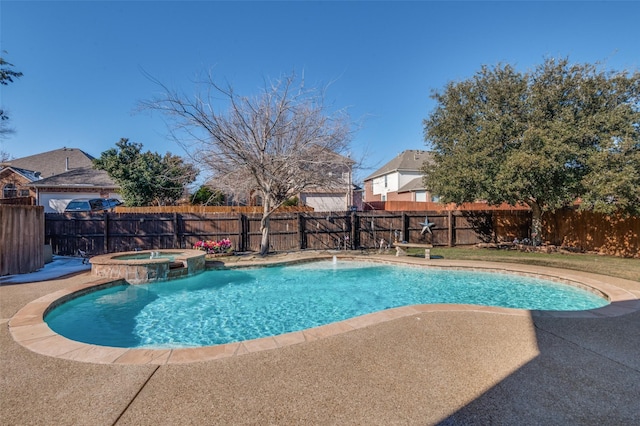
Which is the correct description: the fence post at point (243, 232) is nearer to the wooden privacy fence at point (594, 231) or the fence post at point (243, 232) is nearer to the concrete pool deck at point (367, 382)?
the concrete pool deck at point (367, 382)

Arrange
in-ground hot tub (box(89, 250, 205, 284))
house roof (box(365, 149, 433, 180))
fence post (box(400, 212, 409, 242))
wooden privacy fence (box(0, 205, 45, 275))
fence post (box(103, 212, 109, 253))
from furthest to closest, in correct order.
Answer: house roof (box(365, 149, 433, 180)), fence post (box(400, 212, 409, 242)), fence post (box(103, 212, 109, 253)), in-ground hot tub (box(89, 250, 205, 284)), wooden privacy fence (box(0, 205, 45, 275))

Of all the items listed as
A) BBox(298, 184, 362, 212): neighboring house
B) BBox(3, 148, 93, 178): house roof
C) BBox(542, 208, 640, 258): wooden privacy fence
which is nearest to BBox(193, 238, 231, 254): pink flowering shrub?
BBox(298, 184, 362, 212): neighboring house

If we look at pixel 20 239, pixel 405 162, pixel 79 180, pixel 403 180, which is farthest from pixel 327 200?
pixel 79 180

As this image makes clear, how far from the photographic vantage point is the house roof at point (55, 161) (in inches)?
1046

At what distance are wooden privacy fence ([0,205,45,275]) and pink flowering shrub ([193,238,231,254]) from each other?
181 inches

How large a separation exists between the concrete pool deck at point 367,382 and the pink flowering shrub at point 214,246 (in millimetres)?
7796

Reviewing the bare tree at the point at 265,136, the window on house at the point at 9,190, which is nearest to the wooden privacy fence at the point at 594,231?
the bare tree at the point at 265,136

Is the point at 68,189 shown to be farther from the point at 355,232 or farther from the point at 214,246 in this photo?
the point at 355,232

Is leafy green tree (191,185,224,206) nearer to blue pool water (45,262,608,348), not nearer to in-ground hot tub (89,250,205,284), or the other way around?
in-ground hot tub (89,250,205,284)

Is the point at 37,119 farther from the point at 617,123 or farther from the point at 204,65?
the point at 617,123

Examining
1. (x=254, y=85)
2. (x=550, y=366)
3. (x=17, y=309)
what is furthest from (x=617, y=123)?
(x=17, y=309)

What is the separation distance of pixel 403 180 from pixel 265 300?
966 inches

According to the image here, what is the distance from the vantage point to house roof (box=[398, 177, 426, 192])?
26.9 meters

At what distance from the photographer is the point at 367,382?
2.78m
